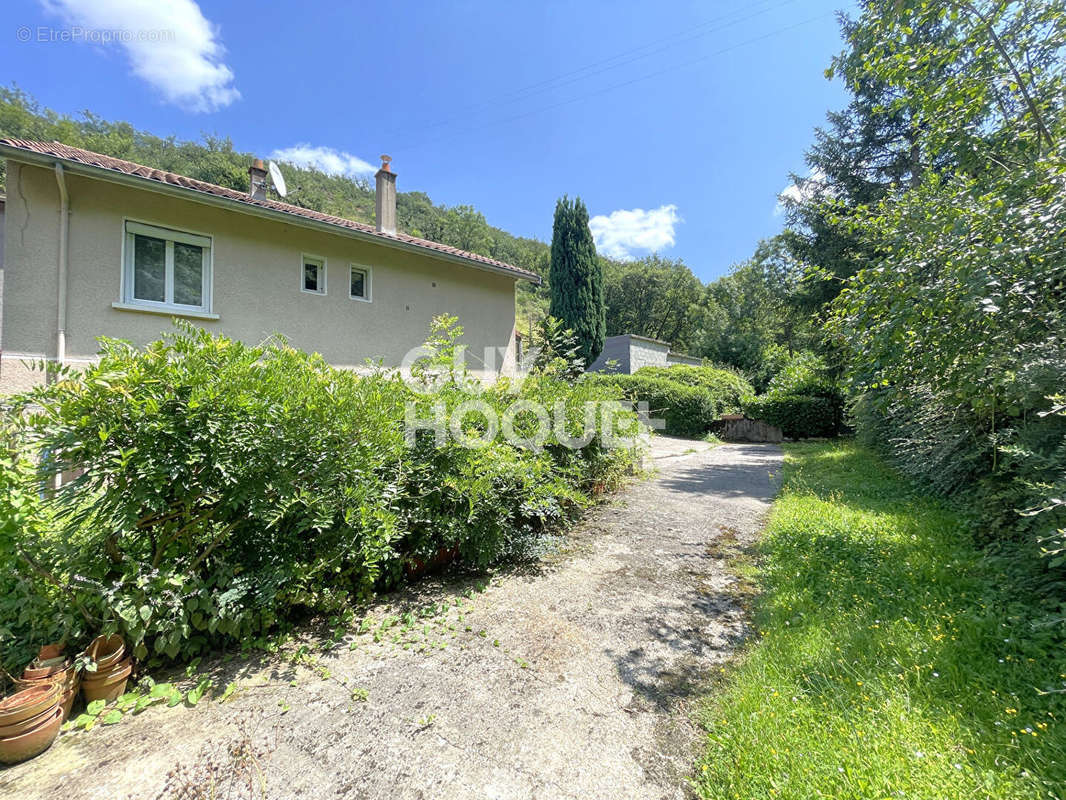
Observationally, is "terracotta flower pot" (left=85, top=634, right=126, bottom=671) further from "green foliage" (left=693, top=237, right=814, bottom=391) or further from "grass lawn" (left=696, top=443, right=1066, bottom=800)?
"green foliage" (left=693, top=237, right=814, bottom=391)

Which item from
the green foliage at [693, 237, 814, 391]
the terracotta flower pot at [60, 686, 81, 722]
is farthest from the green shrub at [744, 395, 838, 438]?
the terracotta flower pot at [60, 686, 81, 722]

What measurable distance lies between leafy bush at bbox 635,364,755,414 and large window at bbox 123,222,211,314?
1575 centimetres

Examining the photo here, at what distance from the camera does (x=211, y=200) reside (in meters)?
6.91

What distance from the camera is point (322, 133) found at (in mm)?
17391

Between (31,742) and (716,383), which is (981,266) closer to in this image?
(31,742)

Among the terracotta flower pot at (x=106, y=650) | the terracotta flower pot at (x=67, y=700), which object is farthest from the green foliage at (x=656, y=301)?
the terracotta flower pot at (x=67, y=700)

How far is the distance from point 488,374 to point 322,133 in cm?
1442

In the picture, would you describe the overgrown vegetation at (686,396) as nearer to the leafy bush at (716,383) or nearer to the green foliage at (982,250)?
the leafy bush at (716,383)

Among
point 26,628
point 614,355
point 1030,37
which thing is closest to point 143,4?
point 26,628

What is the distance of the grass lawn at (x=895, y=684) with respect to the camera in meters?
1.77

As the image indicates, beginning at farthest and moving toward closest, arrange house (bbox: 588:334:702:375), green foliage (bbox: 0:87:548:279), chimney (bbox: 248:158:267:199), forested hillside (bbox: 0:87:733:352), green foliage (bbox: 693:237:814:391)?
forested hillside (bbox: 0:87:733:352), green foliage (bbox: 0:87:548:279), green foliage (bbox: 693:237:814:391), house (bbox: 588:334:702:375), chimney (bbox: 248:158:267:199)

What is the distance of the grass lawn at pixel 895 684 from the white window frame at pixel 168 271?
346 inches

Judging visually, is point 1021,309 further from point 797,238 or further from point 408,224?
point 408,224

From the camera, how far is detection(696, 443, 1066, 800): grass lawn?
1771mm
